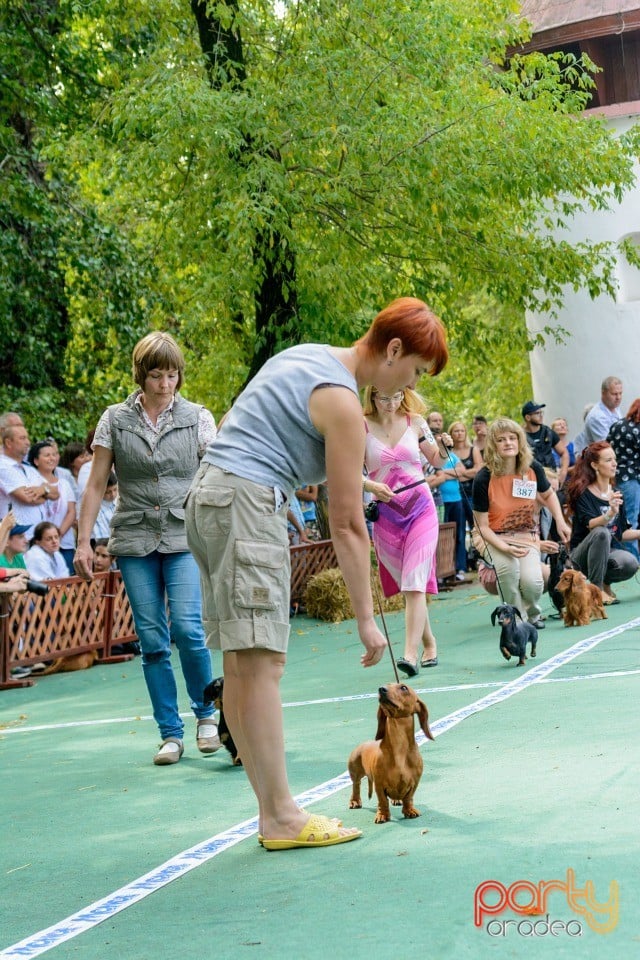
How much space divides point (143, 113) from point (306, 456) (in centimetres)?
1136

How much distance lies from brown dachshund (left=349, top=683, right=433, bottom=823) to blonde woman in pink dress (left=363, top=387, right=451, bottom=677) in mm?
4109

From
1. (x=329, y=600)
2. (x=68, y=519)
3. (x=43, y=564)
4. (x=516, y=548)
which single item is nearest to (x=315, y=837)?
(x=516, y=548)

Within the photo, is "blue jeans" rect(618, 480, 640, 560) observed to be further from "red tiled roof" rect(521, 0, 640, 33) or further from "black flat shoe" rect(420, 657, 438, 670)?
"red tiled roof" rect(521, 0, 640, 33)

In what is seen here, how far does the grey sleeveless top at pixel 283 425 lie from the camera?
4617mm

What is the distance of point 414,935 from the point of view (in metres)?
3.65

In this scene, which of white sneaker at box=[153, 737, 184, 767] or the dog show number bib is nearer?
white sneaker at box=[153, 737, 184, 767]

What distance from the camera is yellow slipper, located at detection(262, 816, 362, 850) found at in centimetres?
473

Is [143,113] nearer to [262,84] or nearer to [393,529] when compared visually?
[262,84]

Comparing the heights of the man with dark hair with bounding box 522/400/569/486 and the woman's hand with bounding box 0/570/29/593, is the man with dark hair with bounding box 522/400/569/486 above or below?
above

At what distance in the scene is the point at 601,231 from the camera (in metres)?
26.6

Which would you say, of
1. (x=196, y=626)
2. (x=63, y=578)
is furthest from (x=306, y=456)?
(x=63, y=578)

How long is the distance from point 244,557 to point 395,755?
947mm

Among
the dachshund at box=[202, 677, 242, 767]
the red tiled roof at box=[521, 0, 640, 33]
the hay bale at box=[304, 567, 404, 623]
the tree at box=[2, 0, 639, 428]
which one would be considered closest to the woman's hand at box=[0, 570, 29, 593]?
the dachshund at box=[202, 677, 242, 767]

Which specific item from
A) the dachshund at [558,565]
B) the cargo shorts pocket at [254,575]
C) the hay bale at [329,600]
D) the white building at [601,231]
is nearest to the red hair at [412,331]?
the cargo shorts pocket at [254,575]
